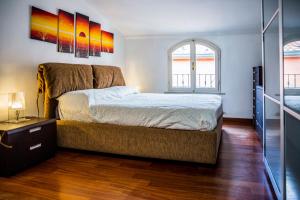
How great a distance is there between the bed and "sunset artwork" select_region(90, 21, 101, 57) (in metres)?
1.02

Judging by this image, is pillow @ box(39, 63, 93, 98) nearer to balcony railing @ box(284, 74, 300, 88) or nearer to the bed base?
the bed base

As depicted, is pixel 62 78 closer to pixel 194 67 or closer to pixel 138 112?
pixel 138 112

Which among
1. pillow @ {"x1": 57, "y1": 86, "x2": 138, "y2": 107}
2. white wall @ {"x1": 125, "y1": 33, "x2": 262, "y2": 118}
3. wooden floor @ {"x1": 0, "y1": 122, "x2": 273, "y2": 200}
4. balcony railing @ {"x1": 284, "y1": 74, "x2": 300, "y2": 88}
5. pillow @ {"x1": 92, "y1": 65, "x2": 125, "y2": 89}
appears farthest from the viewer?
white wall @ {"x1": 125, "y1": 33, "x2": 262, "y2": 118}

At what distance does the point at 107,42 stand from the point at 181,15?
1.66m

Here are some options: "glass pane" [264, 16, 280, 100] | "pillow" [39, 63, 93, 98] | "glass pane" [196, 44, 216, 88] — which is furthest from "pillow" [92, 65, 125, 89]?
"glass pane" [264, 16, 280, 100]

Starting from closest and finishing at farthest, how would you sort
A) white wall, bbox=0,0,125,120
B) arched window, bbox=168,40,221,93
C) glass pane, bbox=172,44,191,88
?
white wall, bbox=0,0,125,120, arched window, bbox=168,40,221,93, glass pane, bbox=172,44,191,88

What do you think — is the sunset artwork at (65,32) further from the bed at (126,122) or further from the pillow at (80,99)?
the pillow at (80,99)

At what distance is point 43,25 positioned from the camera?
11.1 ft

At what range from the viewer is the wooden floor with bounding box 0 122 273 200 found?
2.04m

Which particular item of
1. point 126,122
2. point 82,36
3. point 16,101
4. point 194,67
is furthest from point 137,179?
point 194,67

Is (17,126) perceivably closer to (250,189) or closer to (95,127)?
(95,127)

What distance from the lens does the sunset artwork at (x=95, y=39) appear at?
446cm

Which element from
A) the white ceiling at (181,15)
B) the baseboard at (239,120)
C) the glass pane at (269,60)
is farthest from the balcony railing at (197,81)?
the glass pane at (269,60)

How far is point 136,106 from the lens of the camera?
2.95 m
